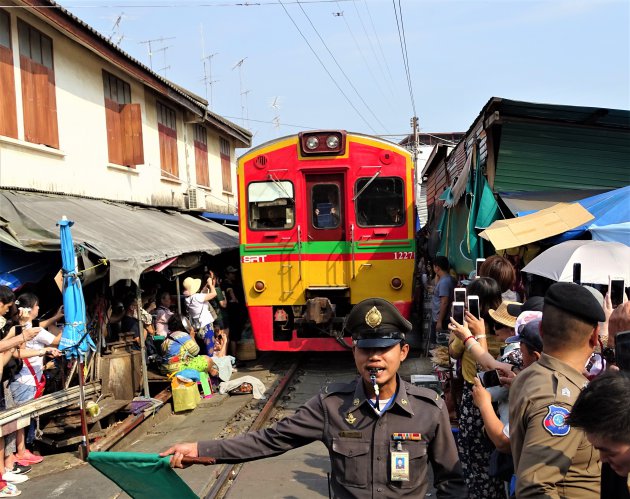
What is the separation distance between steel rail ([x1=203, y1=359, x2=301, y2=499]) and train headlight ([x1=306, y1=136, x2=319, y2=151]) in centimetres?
335

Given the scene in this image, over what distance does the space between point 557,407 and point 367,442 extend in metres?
0.69

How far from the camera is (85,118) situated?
392 inches

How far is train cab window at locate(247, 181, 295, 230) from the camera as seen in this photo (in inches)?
358

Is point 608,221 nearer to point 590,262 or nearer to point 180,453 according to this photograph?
point 590,262

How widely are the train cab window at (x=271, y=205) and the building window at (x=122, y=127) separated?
127 inches

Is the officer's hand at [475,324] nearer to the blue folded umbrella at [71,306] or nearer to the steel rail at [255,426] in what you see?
the steel rail at [255,426]

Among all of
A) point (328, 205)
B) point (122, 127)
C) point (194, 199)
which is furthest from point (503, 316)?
point (194, 199)

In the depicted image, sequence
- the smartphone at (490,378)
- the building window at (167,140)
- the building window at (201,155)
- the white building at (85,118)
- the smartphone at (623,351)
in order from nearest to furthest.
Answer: the smartphone at (623,351)
the smartphone at (490,378)
the white building at (85,118)
the building window at (167,140)
the building window at (201,155)

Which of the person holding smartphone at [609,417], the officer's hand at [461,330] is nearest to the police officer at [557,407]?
the person holding smartphone at [609,417]

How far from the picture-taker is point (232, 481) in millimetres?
5453

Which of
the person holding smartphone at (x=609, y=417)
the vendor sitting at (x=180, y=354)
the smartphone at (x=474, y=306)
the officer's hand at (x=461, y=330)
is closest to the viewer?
the person holding smartphone at (x=609, y=417)

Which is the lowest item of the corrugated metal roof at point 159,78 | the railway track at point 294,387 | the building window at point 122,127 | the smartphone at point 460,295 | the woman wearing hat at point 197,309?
the railway track at point 294,387

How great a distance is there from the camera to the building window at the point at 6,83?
7.74 m

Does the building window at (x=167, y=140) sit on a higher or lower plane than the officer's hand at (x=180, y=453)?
higher
